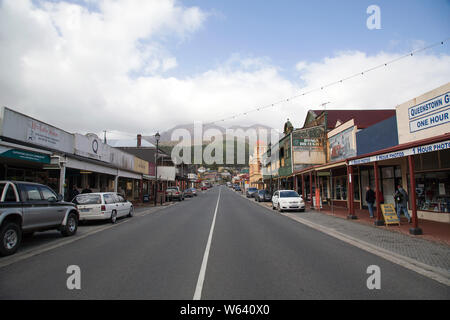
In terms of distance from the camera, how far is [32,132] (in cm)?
1351

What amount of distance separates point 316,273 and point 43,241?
8638mm

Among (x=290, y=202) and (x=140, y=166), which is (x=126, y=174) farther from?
(x=290, y=202)

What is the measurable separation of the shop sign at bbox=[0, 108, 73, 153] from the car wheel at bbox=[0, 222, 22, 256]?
6348mm

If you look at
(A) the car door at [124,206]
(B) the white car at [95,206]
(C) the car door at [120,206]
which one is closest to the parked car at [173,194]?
(A) the car door at [124,206]

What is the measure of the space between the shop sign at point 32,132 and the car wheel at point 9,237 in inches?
250

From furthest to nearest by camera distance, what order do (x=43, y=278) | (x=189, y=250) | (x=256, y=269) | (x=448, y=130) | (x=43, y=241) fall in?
(x=448, y=130), (x=43, y=241), (x=189, y=250), (x=256, y=269), (x=43, y=278)

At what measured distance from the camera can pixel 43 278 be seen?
5.30 meters

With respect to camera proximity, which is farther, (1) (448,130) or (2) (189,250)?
(1) (448,130)

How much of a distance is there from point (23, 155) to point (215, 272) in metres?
9.57

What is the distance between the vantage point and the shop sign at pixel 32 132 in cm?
1194

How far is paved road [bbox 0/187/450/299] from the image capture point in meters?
4.50
